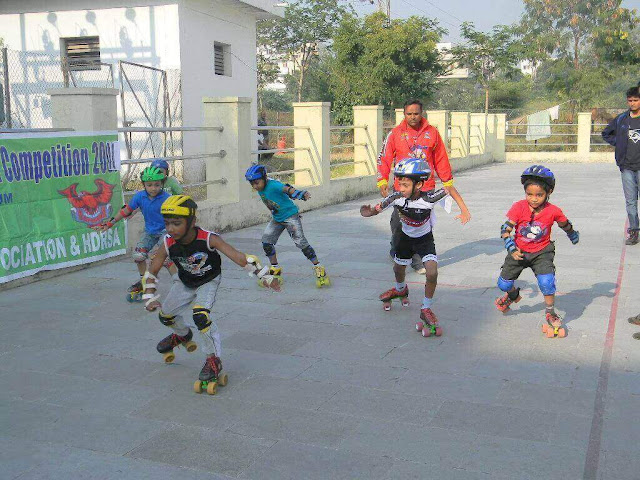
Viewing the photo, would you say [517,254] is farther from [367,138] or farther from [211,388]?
[367,138]

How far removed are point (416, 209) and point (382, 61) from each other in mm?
24292

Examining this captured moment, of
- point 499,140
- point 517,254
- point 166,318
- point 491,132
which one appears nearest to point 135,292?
point 166,318

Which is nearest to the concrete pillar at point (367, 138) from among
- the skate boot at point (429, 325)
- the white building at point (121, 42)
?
the white building at point (121, 42)

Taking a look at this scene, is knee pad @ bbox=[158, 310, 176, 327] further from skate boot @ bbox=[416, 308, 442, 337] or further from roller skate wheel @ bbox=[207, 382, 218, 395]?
skate boot @ bbox=[416, 308, 442, 337]

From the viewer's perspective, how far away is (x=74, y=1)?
17.7 m

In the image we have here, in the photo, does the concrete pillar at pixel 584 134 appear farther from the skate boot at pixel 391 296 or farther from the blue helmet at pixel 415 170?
the blue helmet at pixel 415 170

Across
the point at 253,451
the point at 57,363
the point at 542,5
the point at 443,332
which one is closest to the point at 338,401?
the point at 253,451

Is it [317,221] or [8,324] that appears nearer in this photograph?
[8,324]

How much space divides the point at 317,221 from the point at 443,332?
693cm

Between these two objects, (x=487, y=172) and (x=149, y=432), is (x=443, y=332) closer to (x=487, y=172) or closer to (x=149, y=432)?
(x=149, y=432)

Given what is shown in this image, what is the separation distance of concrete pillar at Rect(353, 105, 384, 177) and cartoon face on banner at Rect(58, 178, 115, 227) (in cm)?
927

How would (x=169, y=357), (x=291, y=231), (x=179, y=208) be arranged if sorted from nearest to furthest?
(x=179, y=208) < (x=169, y=357) < (x=291, y=231)

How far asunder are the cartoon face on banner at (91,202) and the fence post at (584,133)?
80.2ft

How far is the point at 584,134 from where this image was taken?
29609 millimetres
